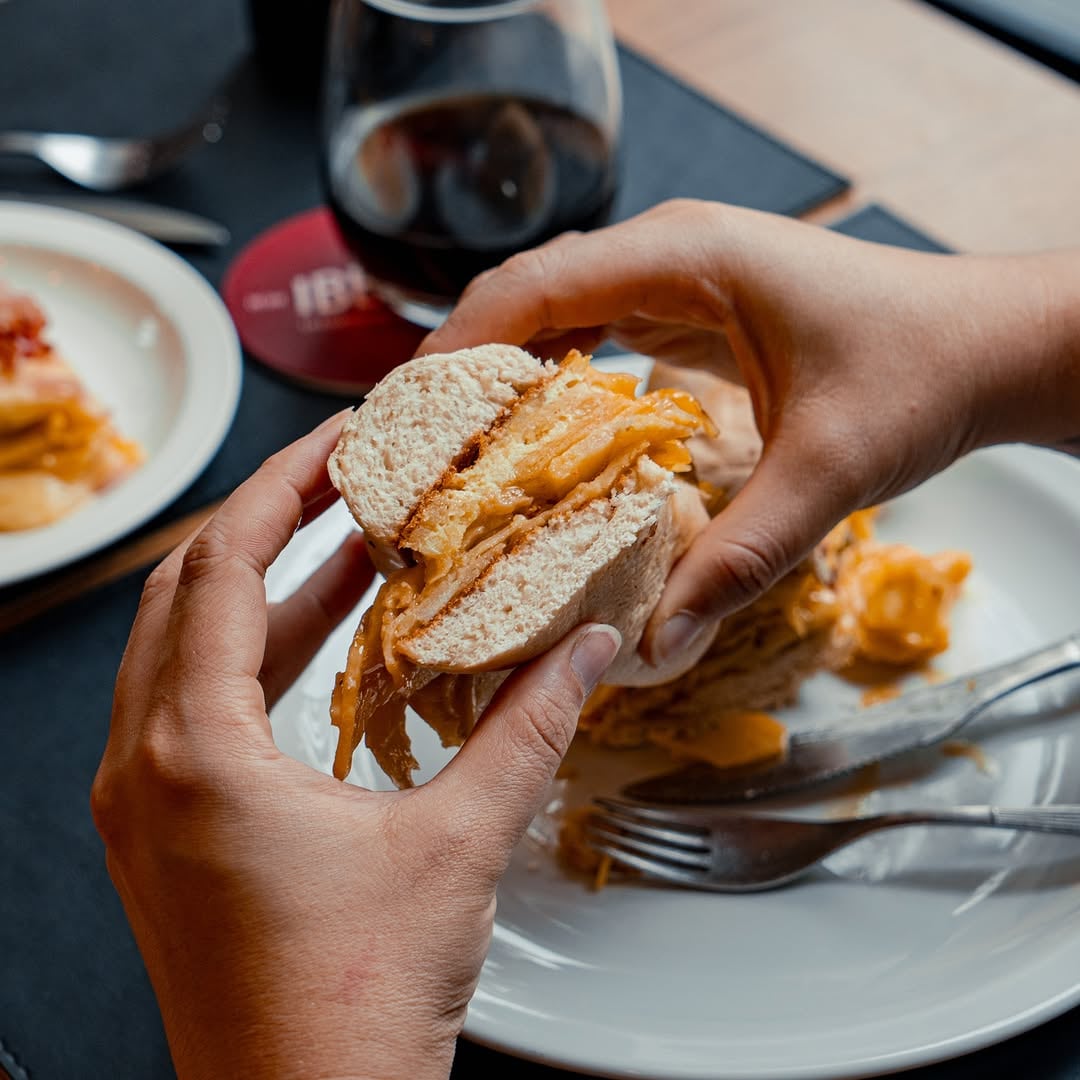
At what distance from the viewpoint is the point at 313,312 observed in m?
1.61

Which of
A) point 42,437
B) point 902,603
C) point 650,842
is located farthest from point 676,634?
point 42,437

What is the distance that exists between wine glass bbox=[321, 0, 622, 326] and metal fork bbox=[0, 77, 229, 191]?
1.45 feet

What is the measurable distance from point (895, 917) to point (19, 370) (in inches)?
43.4

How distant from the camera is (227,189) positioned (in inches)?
70.0

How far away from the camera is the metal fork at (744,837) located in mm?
985

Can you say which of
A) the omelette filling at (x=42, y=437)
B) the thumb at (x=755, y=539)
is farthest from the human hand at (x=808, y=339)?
the omelette filling at (x=42, y=437)

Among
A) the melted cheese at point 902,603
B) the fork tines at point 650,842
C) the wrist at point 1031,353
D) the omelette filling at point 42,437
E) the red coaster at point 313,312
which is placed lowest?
the omelette filling at point 42,437

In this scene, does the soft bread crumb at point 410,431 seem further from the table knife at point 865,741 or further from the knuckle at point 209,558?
the table knife at point 865,741

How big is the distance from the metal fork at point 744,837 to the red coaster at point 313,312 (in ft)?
2.28

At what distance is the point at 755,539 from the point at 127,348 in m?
0.96

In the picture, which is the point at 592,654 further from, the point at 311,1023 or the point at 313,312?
the point at 313,312

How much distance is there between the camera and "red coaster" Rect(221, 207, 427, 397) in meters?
1.53

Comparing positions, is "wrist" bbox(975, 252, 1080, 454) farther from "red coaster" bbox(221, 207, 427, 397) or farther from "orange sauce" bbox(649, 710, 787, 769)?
"red coaster" bbox(221, 207, 427, 397)

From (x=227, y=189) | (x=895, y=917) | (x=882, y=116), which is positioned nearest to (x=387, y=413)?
(x=895, y=917)
